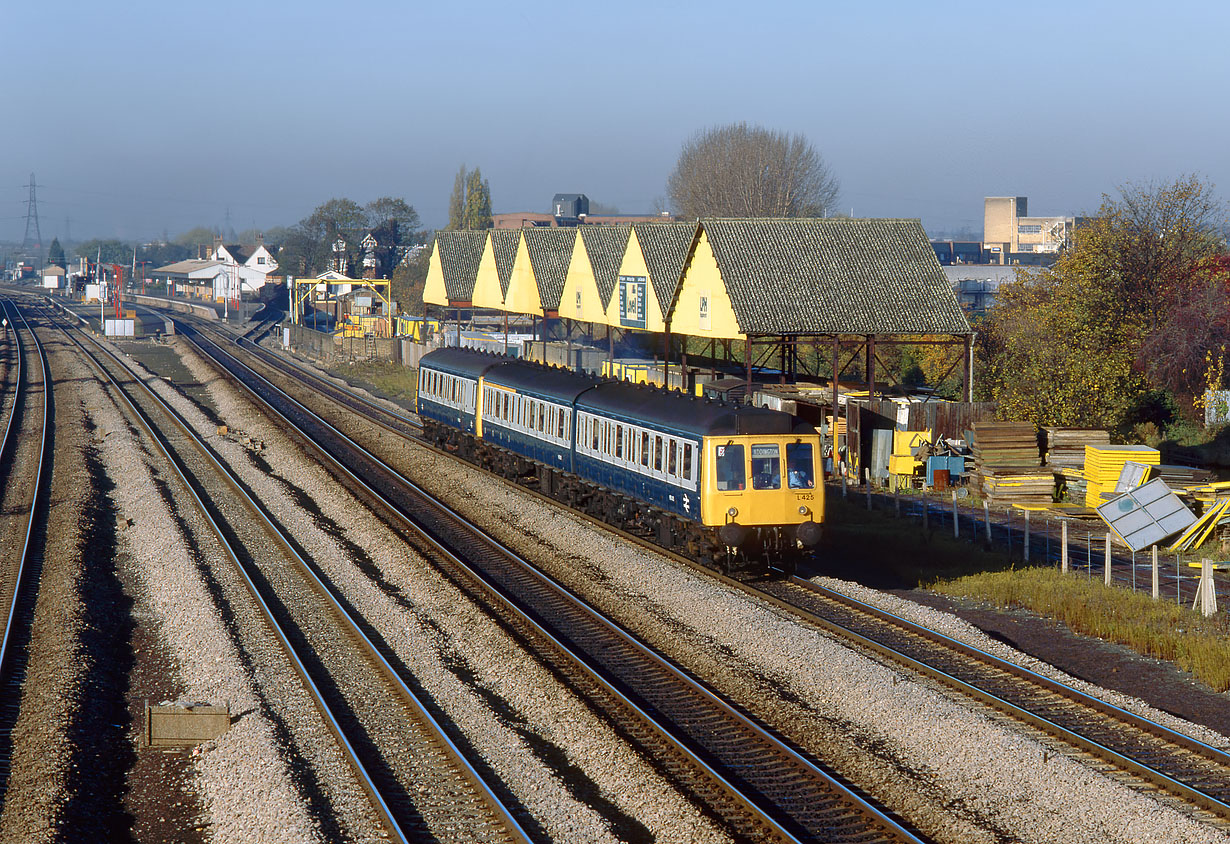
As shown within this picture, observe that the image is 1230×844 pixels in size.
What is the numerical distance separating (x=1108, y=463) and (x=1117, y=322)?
16643mm

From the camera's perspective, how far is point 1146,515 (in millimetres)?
23484

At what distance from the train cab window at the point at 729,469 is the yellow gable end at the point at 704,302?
45.2 ft

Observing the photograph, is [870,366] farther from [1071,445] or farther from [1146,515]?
[1146,515]

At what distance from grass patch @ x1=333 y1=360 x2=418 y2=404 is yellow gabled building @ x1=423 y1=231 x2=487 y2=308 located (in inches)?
167

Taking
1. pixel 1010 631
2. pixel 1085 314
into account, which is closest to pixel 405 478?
pixel 1010 631

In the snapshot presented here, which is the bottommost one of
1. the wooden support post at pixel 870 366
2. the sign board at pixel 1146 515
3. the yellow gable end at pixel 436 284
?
the sign board at pixel 1146 515

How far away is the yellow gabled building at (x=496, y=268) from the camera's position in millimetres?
58750

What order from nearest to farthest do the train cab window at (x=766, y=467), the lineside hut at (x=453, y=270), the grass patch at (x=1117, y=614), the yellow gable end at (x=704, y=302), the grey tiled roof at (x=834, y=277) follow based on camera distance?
the grass patch at (x=1117, y=614), the train cab window at (x=766, y=467), the grey tiled roof at (x=834, y=277), the yellow gable end at (x=704, y=302), the lineside hut at (x=453, y=270)

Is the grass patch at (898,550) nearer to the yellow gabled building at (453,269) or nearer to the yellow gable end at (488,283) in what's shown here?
the yellow gable end at (488,283)

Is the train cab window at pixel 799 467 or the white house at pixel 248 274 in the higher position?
the white house at pixel 248 274

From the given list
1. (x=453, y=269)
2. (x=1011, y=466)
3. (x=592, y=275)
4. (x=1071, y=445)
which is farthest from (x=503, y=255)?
(x=1071, y=445)

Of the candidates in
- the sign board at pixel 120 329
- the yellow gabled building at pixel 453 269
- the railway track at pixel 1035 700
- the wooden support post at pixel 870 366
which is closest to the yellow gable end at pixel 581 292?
the yellow gabled building at pixel 453 269

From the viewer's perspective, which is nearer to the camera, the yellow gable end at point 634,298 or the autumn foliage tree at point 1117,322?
the autumn foliage tree at point 1117,322

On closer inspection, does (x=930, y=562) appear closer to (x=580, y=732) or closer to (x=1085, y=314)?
(x=580, y=732)
